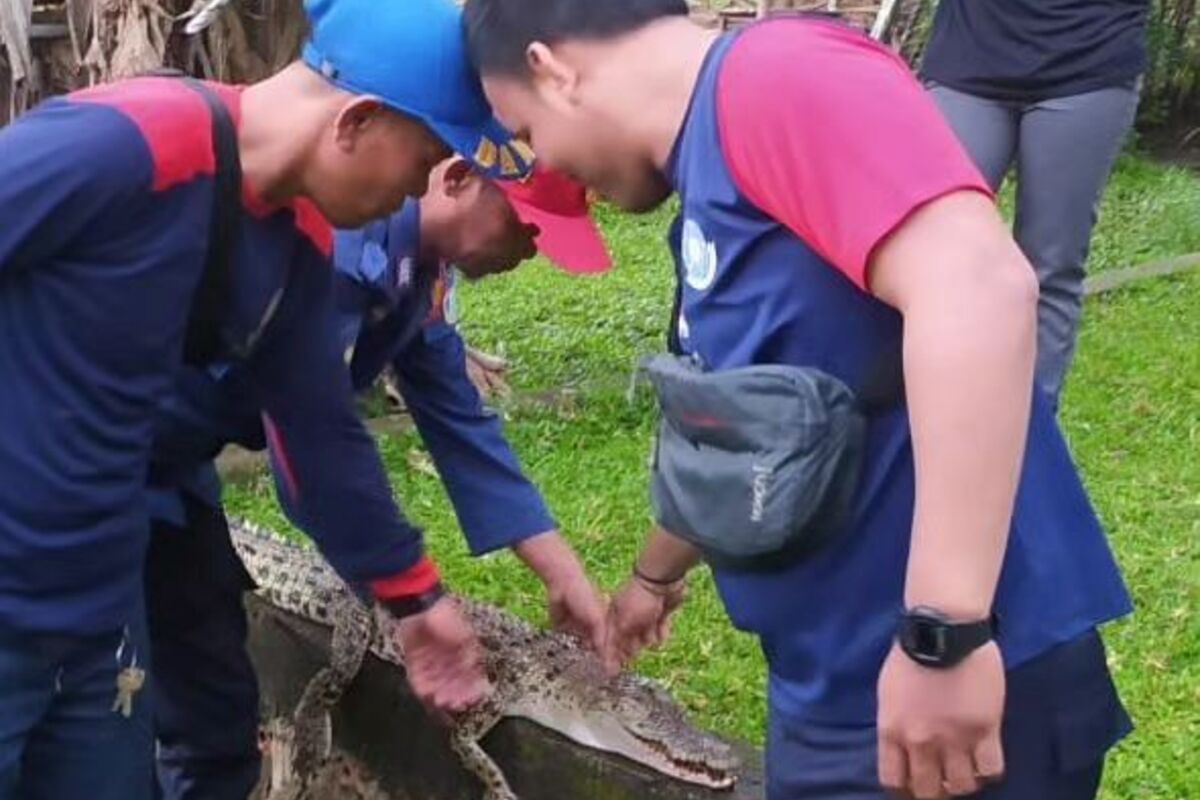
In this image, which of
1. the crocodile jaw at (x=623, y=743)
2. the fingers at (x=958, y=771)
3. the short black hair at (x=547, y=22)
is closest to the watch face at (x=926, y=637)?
the fingers at (x=958, y=771)

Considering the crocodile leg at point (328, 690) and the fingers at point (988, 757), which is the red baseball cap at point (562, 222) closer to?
the crocodile leg at point (328, 690)

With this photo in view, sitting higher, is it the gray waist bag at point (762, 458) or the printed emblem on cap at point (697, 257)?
the printed emblem on cap at point (697, 257)

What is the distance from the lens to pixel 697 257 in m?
2.17

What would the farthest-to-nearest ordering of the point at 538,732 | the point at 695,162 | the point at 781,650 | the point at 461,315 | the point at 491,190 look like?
1. the point at 461,315
2. the point at 538,732
3. the point at 491,190
4. the point at 781,650
5. the point at 695,162

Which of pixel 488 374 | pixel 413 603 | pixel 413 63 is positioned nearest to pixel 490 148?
pixel 413 63

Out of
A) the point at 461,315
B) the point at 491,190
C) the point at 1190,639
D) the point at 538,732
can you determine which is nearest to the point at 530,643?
the point at 538,732

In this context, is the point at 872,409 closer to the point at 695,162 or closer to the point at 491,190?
the point at 695,162

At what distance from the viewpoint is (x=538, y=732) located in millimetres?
3648

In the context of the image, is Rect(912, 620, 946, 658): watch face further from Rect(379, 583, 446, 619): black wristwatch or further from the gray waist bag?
Rect(379, 583, 446, 619): black wristwatch

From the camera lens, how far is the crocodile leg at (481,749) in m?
3.59

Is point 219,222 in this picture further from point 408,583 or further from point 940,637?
point 940,637

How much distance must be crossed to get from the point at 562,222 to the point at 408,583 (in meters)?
0.62

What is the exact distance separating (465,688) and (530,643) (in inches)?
13.7

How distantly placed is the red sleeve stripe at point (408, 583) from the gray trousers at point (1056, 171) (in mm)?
2085
